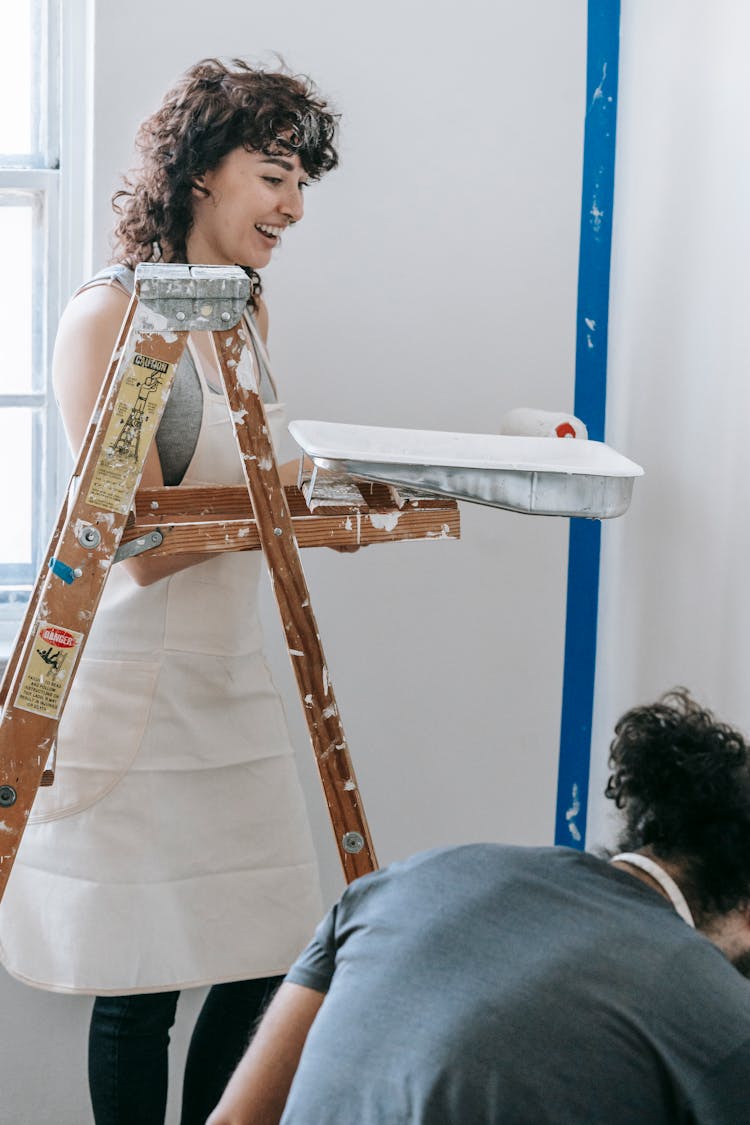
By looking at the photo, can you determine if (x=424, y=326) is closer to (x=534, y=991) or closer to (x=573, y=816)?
(x=573, y=816)

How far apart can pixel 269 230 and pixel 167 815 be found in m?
0.71

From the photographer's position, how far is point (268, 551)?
1131mm

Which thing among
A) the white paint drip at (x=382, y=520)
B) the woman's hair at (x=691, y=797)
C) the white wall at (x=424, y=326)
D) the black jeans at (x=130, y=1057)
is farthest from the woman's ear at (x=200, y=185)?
the black jeans at (x=130, y=1057)

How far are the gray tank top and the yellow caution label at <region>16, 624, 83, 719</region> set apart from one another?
1.00 feet

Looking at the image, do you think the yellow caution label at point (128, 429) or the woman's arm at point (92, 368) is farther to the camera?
the woman's arm at point (92, 368)

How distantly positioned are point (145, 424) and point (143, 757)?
44 cm

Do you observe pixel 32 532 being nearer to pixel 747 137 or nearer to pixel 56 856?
pixel 56 856

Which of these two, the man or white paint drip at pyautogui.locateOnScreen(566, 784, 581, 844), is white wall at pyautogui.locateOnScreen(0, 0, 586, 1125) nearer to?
white paint drip at pyautogui.locateOnScreen(566, 784, 581, 844)

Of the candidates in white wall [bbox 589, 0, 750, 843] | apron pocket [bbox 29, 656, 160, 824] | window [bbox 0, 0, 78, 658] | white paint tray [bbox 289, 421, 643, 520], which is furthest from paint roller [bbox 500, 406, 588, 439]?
window [bbox 0, 0, 78, 658]

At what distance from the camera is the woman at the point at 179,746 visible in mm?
1374

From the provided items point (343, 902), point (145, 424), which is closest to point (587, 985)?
point (343, 902)

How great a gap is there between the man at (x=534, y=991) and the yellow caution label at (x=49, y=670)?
0.37 metres

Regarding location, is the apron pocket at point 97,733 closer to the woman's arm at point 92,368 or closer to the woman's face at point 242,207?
the woman's arm at point 92,368

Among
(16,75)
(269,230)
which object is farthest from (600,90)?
(16,75)
